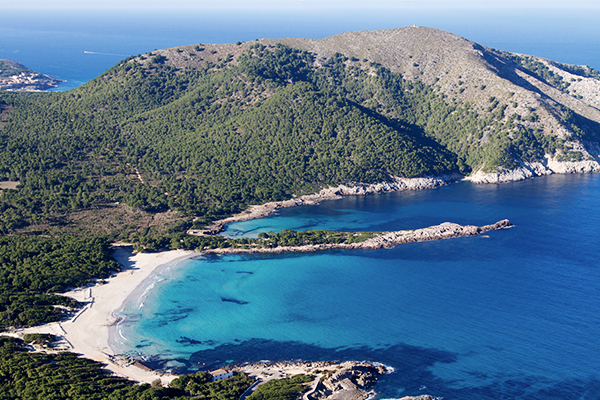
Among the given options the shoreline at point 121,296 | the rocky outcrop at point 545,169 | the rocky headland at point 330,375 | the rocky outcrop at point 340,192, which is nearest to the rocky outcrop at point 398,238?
the shoreline at point 121,296

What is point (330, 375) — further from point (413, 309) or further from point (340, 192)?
point (340, 192)

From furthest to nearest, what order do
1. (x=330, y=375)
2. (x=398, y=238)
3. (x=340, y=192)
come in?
(x=340, y=192), (x=398, y=238), (x=330, y=375)

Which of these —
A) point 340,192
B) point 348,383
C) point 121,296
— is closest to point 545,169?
point 340,192

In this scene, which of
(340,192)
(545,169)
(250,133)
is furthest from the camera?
(250,133)

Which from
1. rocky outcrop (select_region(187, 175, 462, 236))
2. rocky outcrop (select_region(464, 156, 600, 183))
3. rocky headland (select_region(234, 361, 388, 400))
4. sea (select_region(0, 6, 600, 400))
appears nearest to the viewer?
rocky headland (select_region(234, 361, 388, 400))

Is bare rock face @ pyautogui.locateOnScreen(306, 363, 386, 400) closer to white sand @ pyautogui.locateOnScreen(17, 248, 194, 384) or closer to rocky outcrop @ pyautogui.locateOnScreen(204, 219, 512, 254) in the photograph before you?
white sand @ pyautogui.locateOnScreen(17, 248, 194, 384)

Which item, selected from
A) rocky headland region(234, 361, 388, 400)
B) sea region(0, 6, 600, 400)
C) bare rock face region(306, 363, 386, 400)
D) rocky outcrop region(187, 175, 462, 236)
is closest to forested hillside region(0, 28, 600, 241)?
rocky outcrop region(187, 175, 462, 236)
